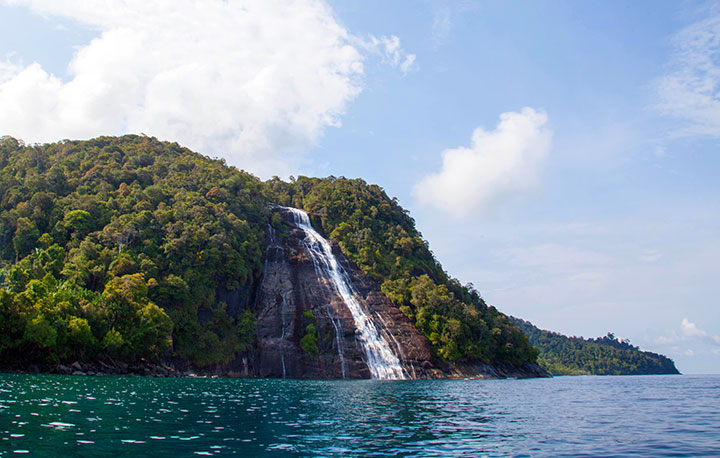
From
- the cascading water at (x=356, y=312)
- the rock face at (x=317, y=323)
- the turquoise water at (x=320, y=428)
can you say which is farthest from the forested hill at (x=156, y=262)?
the turquoise water at (x=320, y=428)

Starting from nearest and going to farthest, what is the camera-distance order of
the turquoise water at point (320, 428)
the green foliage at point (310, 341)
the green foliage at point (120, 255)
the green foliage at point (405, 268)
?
the turquoise water at point (320, 428) < the green foliage at point (120, 255) < the green foliage at point (310, 341) < the green foliage at point (405, 268)

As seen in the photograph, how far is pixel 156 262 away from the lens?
70.6 metres

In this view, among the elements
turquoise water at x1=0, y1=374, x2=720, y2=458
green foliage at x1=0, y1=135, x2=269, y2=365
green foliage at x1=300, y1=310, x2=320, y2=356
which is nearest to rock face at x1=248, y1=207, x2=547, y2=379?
green foliage at x1=300, y1=310, x2=320, y2=356

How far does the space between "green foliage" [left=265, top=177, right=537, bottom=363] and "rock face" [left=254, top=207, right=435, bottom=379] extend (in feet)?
11.7

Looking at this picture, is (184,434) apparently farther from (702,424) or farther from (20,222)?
(20,222)

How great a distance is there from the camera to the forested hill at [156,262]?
53.2 m

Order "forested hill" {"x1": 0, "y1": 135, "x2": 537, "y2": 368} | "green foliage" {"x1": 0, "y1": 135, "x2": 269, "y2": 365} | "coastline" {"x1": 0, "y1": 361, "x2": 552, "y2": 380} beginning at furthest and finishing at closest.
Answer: "forested hill" {"x1": 0, "y1": 135, "x2": 537, "y2": 368} < "green foliage" {"x1": 0, "y1": 135, "x2": 269, "y2": 365} < "coastline" {"x1": 0, "y1": 361, "x2": 552, "y2": 380}

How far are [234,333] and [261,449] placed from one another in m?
58.8

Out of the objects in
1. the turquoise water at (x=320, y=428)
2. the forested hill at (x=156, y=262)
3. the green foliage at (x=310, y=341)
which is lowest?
the turquoise water at (x=320, y=428)

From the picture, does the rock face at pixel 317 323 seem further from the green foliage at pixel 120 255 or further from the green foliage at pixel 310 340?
the green foliage at pixel 120 255

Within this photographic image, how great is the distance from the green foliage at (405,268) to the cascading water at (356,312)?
550cm

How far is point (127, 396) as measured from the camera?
27.9 m

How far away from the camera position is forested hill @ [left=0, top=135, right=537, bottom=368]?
175 feet

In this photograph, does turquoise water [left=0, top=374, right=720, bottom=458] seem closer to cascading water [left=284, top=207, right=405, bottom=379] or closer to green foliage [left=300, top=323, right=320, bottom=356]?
green foliage [left=300, top=323, right=320, bottom=356]
